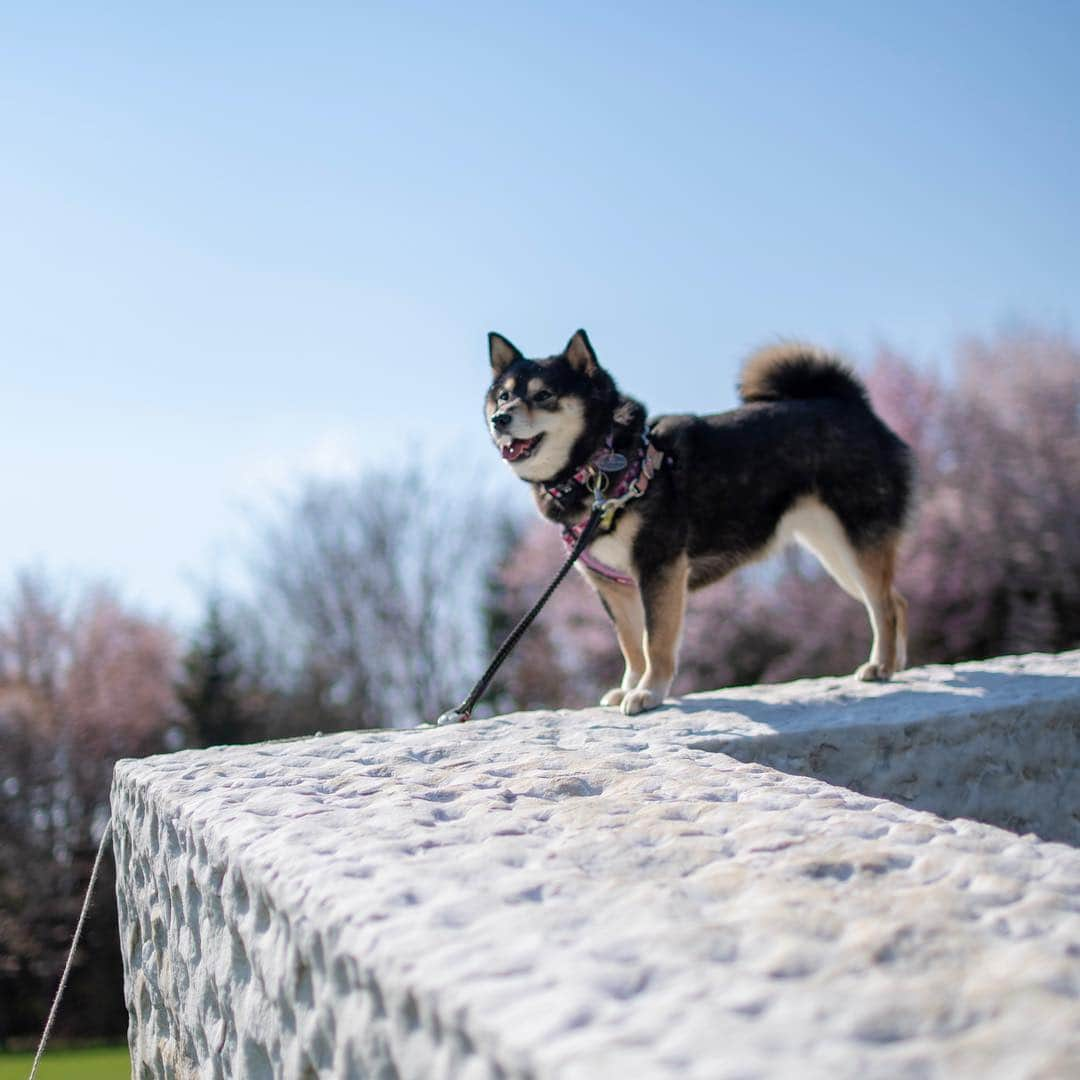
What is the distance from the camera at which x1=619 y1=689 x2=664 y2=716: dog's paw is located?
4367mm

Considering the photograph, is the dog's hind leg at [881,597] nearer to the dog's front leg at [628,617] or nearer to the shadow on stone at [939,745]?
the shadow on stone at [939,745]

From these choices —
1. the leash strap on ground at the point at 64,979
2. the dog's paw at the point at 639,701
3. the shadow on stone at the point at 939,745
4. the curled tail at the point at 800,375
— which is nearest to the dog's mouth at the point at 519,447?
the dog's paw at the point at 639,701

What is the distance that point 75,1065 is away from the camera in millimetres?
13156

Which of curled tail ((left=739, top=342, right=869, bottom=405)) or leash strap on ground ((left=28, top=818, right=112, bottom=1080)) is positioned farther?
curled tail ((left=739, top=342, right=869, bottom=405))

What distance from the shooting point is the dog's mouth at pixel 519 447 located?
4.64 m

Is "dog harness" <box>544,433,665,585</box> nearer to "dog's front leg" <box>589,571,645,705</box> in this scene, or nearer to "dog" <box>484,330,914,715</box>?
"dog" <box>484,330,914,715</box>

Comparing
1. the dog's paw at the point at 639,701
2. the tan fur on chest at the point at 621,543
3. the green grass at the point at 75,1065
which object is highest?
the tan fur on chest at the point at 621,543

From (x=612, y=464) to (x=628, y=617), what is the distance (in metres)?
0.84

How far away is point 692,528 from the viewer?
4898 mm

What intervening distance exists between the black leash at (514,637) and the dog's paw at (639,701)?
1.76 feet

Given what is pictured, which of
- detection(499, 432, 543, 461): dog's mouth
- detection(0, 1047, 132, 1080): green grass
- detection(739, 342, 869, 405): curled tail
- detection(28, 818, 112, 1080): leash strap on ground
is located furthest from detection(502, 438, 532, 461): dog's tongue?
detection(0, 1047, 132, 1080): green grass

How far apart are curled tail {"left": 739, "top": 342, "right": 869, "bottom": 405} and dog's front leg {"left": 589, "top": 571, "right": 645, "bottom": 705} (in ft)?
4.57

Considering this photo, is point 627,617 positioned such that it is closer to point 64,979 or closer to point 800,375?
point 800,375

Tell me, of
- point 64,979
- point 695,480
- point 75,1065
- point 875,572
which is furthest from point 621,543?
point 75,1065
